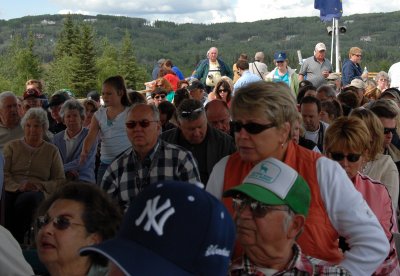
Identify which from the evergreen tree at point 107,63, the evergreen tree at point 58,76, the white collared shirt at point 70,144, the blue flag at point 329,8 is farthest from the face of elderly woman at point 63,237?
the evergreen tree at point 107,63

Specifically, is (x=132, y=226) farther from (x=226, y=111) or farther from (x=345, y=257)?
(x=226, y=111)

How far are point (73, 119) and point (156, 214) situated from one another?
645 centimetres

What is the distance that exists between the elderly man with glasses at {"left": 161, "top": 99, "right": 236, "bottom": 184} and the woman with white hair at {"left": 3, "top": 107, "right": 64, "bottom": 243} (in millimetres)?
1697

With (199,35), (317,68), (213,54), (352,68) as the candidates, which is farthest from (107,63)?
(317,68)

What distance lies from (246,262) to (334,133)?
1587 mm

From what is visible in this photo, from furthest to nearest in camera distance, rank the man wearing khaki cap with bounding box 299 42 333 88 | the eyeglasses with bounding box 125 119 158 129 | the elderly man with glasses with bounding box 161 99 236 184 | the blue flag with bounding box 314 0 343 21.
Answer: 1. the blue flag with bounding box 314 0 343 21
2. the man wearing khaki cap with bounding box 299 42 333 88
3. the elderly man with glasses with bounding box 161 99 236 184
4. the eyeglasses with bounding box 125 119 158 129

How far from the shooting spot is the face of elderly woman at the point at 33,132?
6.70 meters

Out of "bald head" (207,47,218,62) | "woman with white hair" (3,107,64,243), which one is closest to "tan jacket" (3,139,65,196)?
"woman with white hair" (3,107,64,243)

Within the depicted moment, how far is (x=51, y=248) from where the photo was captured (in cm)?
246

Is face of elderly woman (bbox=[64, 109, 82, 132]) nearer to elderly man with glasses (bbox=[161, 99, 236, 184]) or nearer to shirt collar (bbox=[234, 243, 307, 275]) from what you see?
elderly man with glasses (bbox=[161, 99, 236, 184])

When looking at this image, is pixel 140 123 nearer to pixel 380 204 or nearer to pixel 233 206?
pixel 380 204

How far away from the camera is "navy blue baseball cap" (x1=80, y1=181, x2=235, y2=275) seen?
52.4 inches

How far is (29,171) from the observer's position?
21.8 feet

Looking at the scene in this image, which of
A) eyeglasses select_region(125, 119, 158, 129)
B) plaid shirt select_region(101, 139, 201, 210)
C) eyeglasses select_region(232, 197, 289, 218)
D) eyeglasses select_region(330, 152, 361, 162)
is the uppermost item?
eyeglasses select_region(232, 197, 289, 218)
